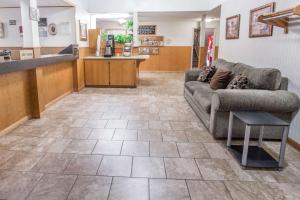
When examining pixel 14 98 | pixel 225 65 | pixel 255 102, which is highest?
pixel 225 65

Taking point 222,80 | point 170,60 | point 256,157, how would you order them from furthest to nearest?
point 170,60 → point 222,80 → point 256,157

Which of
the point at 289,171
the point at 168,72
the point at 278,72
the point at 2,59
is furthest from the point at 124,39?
the point at 289,171

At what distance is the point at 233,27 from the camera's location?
16.2 ft

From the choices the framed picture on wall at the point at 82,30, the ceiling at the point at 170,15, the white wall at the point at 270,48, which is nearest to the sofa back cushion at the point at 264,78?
the white wall at the point at 270,48

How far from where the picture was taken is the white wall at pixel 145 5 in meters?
6.82

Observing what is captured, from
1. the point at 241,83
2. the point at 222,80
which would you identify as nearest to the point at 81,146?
the point at 241,83

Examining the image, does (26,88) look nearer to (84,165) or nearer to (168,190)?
(84,165)

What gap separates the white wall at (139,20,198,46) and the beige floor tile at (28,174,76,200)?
28.8ft

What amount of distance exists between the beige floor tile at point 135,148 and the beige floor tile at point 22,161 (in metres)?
0.92

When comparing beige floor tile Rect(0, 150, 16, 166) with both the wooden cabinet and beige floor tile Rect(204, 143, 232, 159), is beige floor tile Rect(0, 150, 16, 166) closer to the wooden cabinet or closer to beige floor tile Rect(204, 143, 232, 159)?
beige floor tile Rect(204, 143, 232, 159)

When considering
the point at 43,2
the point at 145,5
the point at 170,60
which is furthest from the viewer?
the point at 170,60

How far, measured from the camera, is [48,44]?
5793mm

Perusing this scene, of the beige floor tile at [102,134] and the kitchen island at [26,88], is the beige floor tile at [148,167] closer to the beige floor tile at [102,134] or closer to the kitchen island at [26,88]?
the beige floor tile at [102,134]

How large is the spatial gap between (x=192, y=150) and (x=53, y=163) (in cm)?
151
